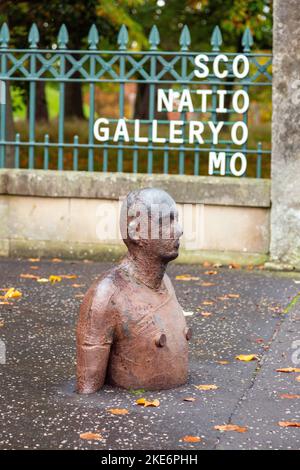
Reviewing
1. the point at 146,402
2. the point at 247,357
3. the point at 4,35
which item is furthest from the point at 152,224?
the point at 4,35

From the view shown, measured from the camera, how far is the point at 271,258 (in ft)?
29.2

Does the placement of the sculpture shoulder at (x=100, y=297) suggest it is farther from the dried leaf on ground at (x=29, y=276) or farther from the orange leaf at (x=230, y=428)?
the dried leaf on ground at (x=29, y=276)

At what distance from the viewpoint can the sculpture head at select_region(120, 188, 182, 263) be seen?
5043mm

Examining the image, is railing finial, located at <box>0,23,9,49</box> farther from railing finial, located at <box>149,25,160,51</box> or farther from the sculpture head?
the sculpture head

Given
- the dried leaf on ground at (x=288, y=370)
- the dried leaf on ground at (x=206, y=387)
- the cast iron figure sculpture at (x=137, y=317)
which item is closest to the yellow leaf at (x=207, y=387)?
the dried leaf on ground at (x=206, y=387)

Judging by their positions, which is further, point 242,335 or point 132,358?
point 242,335

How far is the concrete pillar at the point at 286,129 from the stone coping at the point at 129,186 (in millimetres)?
189

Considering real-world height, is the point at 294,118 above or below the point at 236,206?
above

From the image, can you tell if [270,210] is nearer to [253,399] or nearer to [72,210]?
[72,210]

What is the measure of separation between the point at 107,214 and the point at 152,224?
4.28 metres

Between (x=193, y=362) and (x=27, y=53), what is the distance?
4.80 meters

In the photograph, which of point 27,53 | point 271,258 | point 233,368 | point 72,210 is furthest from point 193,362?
point 27,53

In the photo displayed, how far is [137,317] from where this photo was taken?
5.04 meters

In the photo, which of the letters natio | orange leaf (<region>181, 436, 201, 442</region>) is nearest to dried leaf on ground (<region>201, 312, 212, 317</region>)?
the letters natio
